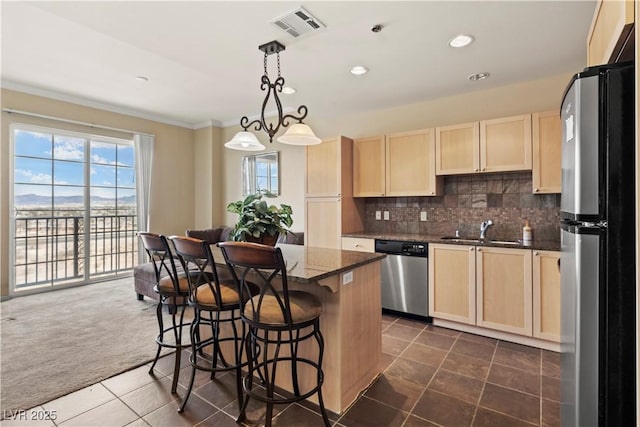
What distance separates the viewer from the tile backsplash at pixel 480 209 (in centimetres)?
330

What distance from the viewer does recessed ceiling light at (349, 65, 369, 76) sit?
3.15 meters

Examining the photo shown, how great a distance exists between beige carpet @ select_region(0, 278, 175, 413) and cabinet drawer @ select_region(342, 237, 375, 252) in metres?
2.32

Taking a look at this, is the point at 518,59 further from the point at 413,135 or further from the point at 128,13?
the point at 128,13

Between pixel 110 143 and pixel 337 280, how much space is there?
519 centimetres

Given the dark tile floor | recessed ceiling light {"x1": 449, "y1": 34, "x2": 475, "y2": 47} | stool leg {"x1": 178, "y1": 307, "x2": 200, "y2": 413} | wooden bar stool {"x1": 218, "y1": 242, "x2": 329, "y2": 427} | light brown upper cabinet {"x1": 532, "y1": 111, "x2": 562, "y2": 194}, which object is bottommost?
the dark tile floor

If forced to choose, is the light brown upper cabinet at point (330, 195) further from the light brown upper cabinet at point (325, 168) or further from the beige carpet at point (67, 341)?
the beige carpet at point (67, 341)

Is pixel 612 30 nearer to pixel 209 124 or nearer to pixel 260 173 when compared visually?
pixel 260 173

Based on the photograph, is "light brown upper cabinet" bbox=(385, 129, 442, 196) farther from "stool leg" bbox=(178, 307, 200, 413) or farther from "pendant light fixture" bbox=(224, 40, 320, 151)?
"stool leg" bbox=(178, 307, 200, 413)

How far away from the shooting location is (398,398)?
2.07m

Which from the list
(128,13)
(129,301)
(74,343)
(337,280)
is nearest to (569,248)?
(337,280)

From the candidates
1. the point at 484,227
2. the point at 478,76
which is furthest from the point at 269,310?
the point at 478,76

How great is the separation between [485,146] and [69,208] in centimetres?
586

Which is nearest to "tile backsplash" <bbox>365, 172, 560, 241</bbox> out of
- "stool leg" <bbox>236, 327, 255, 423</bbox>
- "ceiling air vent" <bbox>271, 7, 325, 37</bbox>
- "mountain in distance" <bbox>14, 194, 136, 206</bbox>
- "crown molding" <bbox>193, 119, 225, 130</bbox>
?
"ceiling air vent" <bbox>271, 7, 325, 37</bbox>

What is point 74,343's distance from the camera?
114 inches
